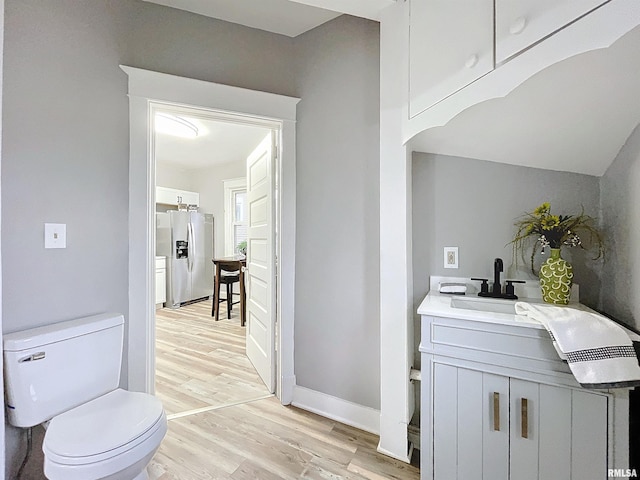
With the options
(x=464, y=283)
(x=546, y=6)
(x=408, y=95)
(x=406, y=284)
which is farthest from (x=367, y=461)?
(x=546, y=6)

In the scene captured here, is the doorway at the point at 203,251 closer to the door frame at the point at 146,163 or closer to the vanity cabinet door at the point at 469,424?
the door frame at the point at 146,163

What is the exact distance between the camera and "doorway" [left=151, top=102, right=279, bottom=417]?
2.29 meters

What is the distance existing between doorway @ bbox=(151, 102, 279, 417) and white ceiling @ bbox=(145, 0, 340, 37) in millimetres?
653

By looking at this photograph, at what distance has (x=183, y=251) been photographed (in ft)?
17.1

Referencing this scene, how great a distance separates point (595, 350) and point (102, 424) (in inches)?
74.5

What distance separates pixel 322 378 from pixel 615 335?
1600 millimetres

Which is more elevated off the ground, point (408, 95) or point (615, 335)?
point (408, 95)

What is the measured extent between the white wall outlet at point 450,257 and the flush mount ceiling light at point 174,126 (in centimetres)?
311

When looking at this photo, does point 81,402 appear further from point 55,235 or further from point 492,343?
point 492,343

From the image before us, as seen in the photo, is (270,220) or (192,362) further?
(192,362)

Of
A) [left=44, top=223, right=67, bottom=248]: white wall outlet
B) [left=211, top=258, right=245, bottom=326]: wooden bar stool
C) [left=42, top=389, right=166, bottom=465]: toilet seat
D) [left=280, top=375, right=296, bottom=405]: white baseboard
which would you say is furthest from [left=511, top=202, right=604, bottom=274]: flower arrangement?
[left=211, top=258, right=245, bottom=326]: wooden bar stool

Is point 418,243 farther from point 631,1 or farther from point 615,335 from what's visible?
point 631,1

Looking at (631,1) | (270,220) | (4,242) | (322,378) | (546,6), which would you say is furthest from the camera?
(270,220)

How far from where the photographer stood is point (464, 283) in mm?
1689
